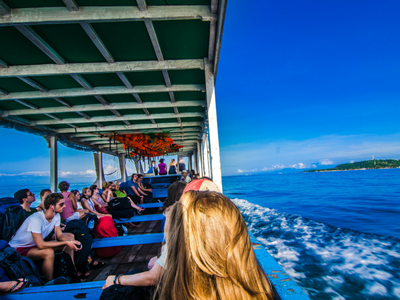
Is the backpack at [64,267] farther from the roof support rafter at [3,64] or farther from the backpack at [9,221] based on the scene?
the roof support rafter at [3,64]

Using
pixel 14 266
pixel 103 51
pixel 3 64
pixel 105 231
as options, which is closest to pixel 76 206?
pixel 105 231

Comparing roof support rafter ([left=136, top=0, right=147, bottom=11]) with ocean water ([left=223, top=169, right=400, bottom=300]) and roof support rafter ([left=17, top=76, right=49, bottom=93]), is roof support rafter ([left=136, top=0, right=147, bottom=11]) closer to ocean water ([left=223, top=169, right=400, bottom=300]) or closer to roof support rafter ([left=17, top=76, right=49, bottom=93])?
roof support rafter ([left=17, top=76, right=49, bottom=93])

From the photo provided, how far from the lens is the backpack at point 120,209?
14.1 ft

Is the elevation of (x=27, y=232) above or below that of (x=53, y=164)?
below

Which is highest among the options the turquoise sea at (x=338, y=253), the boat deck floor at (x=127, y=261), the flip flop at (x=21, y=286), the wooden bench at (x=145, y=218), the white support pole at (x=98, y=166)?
the white support pole at (x=98, y=166)

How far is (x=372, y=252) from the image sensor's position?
469cm

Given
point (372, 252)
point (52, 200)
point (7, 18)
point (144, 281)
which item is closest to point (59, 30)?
point (7, 18)

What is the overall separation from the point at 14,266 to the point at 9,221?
1.22 metres

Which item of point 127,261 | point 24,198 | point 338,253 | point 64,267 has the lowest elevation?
point 338,253

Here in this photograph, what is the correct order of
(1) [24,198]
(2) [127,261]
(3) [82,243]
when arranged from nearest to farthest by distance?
(3) [82,243]
(2) [127,261]
(1) [24,198]

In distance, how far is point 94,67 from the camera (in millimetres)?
3605

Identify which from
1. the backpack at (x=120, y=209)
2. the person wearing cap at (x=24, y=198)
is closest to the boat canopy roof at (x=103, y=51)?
the person wearing cap at (x=24, y=198)

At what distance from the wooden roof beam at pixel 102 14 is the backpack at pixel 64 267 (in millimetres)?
2878

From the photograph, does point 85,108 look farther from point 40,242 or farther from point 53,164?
point 40,242
